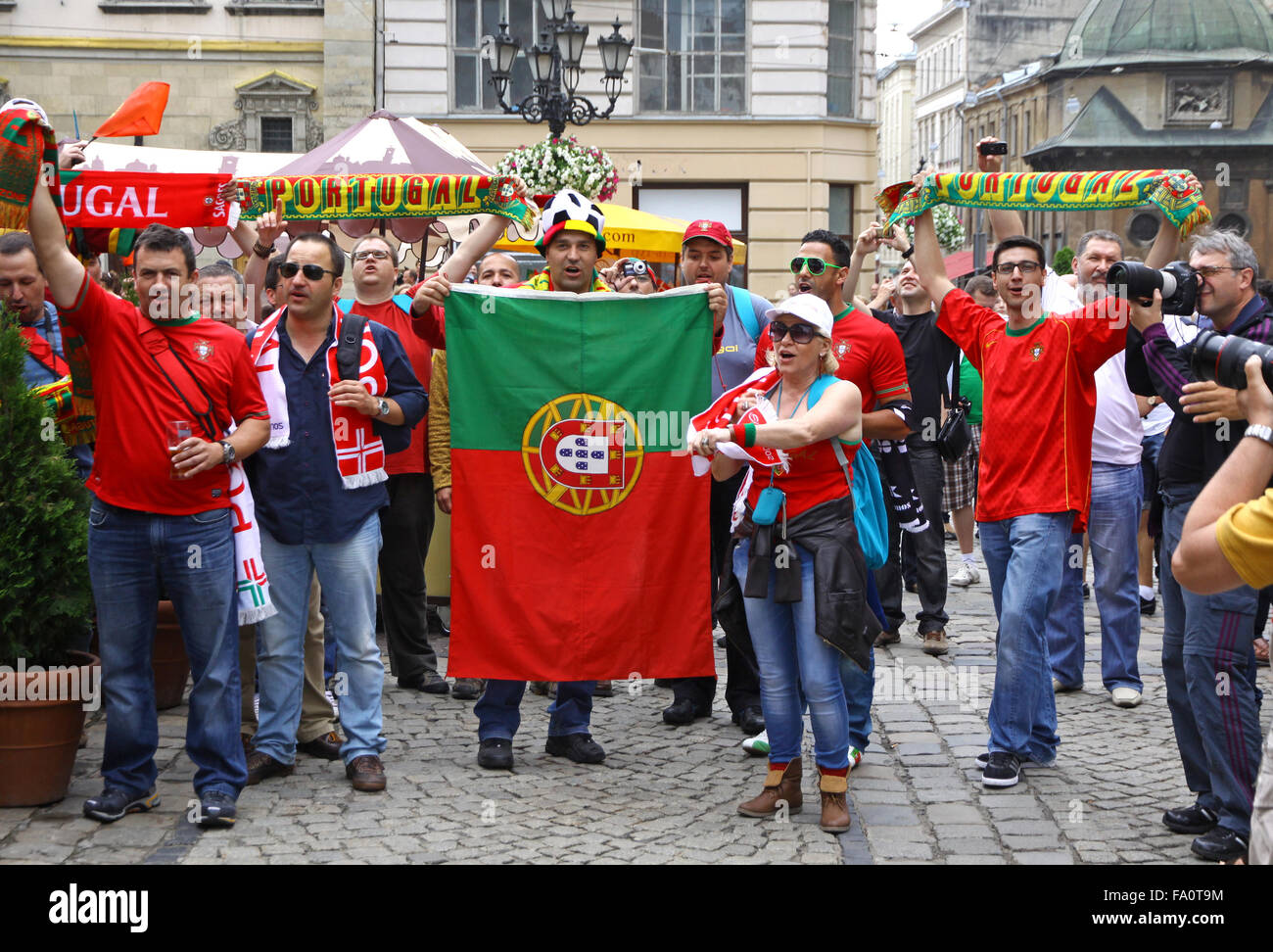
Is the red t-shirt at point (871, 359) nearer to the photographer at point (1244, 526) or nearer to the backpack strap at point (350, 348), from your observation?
the backpack strap at point (350, 348)

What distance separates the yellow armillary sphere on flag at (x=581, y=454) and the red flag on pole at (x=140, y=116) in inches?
132

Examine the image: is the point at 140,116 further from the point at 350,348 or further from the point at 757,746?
the point at 757,746

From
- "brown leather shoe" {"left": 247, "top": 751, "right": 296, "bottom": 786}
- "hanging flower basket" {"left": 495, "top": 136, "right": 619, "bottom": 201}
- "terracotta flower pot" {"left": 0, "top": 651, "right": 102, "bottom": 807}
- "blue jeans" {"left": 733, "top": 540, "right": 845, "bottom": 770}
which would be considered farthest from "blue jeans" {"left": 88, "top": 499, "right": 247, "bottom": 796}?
"hanging flower basket" {"left": 495, "top": 136, "right": 619, "bottom": 201}

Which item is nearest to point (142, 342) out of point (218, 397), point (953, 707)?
point (218, 397)

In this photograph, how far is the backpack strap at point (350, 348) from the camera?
6309 millimetres

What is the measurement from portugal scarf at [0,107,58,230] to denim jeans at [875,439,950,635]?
549cm

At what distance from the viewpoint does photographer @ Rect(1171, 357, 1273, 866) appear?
3055mm

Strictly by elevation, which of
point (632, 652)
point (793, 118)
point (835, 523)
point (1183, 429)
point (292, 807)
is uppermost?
point (793, 118)

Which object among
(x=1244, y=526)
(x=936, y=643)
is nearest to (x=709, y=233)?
(x=936, y=643)

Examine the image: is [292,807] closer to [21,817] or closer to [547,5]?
[21,817]

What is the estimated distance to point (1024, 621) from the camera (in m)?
6.36

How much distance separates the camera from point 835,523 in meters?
5.75

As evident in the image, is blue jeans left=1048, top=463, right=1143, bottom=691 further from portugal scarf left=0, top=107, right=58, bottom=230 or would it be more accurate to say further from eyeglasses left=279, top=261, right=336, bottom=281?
portugal scarf left=0, top=107, right=58, bottom=230

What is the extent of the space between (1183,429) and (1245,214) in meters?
51.3
